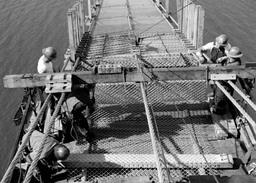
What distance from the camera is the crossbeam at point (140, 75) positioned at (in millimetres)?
6945

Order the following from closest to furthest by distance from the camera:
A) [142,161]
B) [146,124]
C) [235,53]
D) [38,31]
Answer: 1. [142,161]
2. [235,53]
3. [146,124]
4. [38,31]

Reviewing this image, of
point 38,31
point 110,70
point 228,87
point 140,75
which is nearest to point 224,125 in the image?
point 228,87

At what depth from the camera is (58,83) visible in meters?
6.82

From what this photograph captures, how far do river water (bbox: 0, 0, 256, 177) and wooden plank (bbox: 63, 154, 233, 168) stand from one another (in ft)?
19.9

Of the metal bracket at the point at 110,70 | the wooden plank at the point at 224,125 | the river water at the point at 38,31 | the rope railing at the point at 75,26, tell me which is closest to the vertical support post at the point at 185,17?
the rope railing at the point at 75,26

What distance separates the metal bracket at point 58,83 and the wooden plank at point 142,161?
4.84ft

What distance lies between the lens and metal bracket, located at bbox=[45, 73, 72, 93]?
670 cm

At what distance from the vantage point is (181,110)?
8.75 m

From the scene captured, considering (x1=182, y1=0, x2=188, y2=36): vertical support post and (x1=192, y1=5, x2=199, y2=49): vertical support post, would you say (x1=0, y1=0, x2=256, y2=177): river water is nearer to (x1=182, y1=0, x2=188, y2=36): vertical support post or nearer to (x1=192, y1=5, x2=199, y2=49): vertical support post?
(x1=182, y1=0, x2=188, y2=36): vertical support post

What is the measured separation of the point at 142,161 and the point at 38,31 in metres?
15.2

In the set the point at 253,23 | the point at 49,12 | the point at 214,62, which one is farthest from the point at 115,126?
the point at 49,12

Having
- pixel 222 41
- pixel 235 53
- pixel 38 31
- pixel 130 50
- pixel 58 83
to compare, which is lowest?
pixel 38 31

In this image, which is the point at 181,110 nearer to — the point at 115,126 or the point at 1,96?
the point at 115,126

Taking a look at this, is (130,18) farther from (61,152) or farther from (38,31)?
(61,152)
